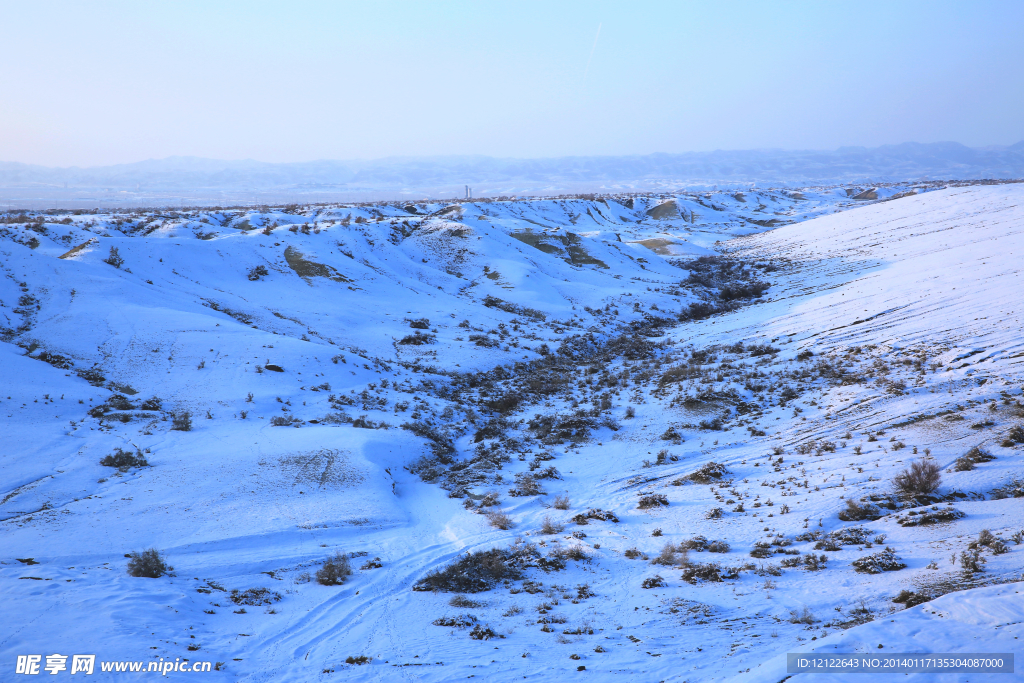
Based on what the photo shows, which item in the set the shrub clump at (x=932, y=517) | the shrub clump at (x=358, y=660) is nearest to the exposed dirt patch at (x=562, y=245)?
the shrub clump at (x=932, y=517)

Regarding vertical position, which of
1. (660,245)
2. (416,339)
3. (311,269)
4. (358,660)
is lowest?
(358,660)

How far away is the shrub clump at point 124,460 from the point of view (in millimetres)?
13133

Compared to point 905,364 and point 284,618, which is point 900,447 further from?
point 284,618

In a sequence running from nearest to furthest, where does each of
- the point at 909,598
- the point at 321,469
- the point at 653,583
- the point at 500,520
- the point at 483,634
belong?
the point at 909,598, the point at 483,634, the point at 653,583, the point at 500,520, the point at 321,469

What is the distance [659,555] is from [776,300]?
27628 millimetres

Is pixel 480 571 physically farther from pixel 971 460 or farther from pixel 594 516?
pixel 971 460

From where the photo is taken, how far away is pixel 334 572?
9.67m

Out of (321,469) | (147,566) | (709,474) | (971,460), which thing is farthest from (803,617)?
(321,469)

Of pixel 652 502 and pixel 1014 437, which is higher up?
pixel 1014 437

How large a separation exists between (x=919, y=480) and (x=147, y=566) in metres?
14.9

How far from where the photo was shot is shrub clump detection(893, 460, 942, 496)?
10.2m

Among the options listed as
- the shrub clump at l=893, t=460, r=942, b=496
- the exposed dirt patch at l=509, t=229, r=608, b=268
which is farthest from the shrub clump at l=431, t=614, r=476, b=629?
the exposed dirt patch at l=509, t=229, r=608, b=268

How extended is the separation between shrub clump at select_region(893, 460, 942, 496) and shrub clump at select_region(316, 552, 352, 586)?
37.1ft

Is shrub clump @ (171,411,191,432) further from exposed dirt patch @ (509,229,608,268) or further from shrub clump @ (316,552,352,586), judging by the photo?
exposed dirt patch @ (509,229,608,268)
